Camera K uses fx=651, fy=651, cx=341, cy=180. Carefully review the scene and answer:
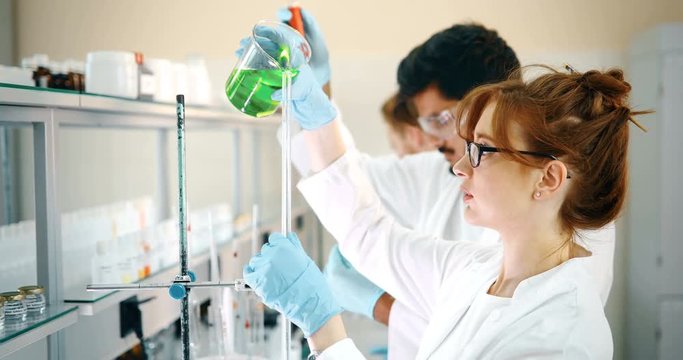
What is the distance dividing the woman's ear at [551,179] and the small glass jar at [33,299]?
40.3 inches

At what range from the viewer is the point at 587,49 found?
396cm

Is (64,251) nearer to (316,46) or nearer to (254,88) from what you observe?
(254,88)

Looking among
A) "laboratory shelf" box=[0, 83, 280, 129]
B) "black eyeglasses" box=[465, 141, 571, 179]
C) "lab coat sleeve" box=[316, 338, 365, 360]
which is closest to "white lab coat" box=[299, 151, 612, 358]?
"lab coat sleeve" box=[316, 338, 365, 360]

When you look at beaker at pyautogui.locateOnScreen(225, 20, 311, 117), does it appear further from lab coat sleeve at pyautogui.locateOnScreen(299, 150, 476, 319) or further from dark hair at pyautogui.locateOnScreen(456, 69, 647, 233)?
dark hair at pyautogui.locateOnScreen(456, 69, 647, 233)

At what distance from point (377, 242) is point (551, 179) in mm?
541

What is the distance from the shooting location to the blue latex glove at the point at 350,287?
6.89 ft

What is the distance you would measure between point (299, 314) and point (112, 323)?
0.66m

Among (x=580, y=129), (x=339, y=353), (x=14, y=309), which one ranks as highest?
(x=580, y=129)

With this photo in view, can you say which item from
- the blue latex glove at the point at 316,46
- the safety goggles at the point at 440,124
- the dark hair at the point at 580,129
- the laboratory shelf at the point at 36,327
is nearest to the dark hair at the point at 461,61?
the safety goggles at the point at 440,124

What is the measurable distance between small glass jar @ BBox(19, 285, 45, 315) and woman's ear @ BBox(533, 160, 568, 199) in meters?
1.02

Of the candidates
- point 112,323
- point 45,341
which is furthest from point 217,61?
point 45,341

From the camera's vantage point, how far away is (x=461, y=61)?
75.0 inches

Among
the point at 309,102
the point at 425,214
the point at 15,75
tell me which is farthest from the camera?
the point at 425,214

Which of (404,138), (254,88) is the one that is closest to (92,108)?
(254,88)
